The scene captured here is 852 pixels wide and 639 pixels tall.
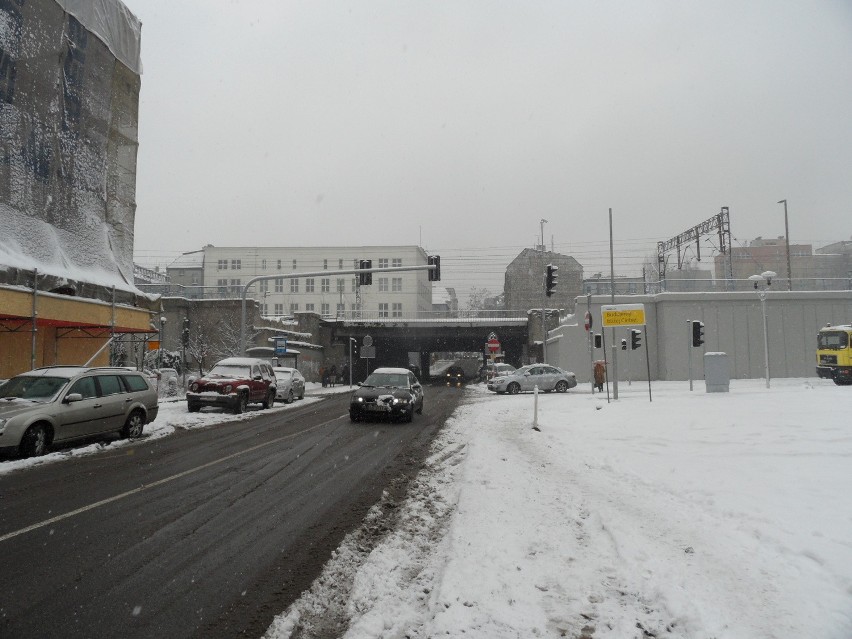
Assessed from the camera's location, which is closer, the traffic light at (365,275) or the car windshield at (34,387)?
the car windshield at (34,387)

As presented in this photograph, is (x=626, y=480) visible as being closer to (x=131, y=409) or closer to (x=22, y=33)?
(x=131, y=409)

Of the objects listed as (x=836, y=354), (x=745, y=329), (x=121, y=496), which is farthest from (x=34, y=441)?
(x=745, y=329)

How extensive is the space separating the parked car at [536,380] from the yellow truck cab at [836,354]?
12.4m

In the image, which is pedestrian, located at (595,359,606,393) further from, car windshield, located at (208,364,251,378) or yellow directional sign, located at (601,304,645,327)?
car windshield, located at (208,364,251,378)

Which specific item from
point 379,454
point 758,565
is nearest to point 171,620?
point 758,565

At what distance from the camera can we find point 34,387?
37.9 feet

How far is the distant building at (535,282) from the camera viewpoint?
77.8 metres

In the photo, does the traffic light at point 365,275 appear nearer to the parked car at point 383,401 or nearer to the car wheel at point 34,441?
the parked car at point 383,401

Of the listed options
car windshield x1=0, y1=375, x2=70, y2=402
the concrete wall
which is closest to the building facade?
the concrete wall

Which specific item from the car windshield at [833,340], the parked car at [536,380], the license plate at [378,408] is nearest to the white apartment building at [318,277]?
the parked car at [536,380]

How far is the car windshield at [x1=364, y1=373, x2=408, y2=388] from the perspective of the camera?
61.8 ft

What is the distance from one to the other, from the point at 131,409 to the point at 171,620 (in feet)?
34.5

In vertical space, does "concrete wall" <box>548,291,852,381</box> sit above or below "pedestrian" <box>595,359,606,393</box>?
above

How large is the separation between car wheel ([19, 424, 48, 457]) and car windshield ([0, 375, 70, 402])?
0.63 meters
